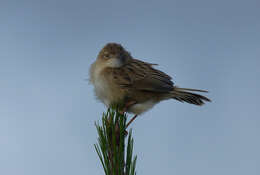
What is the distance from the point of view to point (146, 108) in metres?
5.02

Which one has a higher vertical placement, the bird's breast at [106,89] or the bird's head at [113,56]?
the bird's head at [113,56]

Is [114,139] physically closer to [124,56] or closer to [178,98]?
[124,56]

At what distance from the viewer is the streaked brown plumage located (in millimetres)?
4883

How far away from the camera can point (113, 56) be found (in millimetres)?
5047

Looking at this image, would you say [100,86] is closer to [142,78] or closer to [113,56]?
[113,56]

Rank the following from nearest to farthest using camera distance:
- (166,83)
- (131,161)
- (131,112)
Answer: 1. (131,161)
2. (131,112)
3. (166,83)

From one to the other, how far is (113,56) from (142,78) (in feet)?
1.96

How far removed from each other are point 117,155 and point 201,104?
273cm

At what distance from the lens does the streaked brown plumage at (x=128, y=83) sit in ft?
16.0

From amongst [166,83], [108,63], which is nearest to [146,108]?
[166,83]

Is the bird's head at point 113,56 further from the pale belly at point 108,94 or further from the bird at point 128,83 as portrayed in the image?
the pale belly at point 108,94

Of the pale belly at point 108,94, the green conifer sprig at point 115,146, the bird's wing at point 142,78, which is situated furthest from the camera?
the bird's wing at point 142,78

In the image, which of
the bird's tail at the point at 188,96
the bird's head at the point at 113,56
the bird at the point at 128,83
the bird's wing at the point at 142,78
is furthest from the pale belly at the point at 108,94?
the bird's tail at the point at 188,96

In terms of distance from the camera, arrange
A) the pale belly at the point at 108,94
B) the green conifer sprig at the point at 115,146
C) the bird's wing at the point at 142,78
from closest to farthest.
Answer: the green conifer sprig at the point at 115,146 → the pale belly at the point at 108,94 → the bird's wing at the point at 142,78
